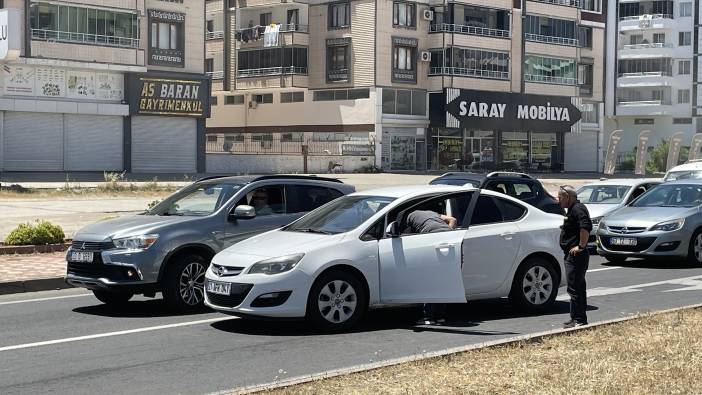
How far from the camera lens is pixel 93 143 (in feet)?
180

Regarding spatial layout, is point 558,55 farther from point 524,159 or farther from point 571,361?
point 571,361

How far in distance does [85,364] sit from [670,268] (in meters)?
11.8

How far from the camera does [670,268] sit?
18062mm

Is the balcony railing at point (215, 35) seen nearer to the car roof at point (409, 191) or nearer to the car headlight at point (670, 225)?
the car headlight at point (670, 225)

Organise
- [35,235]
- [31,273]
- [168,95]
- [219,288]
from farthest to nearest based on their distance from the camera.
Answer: [168,95] → [35,235] → [31,273] → [219,288]

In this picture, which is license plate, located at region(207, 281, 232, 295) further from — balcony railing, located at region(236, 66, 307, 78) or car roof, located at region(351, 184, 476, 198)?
balcony railing, located at region(236, 66, 307, 78)

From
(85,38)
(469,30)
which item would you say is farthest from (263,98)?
(85,38)

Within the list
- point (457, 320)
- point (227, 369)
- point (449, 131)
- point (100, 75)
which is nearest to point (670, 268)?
point (457, 320)

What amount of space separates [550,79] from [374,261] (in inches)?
2718

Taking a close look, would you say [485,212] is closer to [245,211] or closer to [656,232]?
[245,211]

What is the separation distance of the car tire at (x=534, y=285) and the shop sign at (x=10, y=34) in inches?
1573

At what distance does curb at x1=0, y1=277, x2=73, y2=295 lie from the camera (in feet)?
47.9

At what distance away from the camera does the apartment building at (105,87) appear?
171 ft

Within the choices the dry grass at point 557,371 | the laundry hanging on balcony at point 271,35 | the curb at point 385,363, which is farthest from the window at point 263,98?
the dry grass at point 557,371
